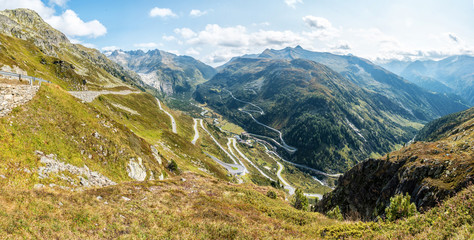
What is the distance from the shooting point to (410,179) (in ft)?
167

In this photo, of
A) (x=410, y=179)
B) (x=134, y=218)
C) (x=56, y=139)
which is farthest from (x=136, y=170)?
(x=410, y=179)

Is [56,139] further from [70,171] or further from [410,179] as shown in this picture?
[410,179]

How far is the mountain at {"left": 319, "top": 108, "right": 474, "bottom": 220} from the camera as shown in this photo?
126 feet

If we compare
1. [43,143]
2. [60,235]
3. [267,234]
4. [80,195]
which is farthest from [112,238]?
[43,143]

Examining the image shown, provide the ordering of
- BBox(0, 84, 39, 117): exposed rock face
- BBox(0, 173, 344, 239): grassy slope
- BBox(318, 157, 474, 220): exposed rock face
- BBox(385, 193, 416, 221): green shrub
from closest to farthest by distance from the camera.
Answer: BBox(0, 173, 344, 239): grassy slope, BBox(385, 193, 416, 221): green shrub, BBox(0, 84, 39, 117): exposed rock face, BBox(318, 157, 474, 220): exposed rock face

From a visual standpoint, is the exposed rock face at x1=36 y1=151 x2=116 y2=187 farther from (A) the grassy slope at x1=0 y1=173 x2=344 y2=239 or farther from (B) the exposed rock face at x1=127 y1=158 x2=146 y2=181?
(B) the exposed rock face at x1=127 y1=158 x2=146 y2=181

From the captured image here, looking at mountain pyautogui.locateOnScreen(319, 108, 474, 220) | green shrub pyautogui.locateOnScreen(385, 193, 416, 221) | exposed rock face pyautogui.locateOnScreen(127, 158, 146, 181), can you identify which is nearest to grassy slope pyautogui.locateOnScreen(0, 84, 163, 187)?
exposed rock face pyautogui.locateOnScreen(127, 158, 146, 181)

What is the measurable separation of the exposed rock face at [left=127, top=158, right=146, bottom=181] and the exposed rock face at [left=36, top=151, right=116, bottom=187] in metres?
9.00

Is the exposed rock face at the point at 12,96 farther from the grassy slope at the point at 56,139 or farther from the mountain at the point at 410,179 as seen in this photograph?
the mountain at the point at 410,179

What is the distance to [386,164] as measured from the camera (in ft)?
215

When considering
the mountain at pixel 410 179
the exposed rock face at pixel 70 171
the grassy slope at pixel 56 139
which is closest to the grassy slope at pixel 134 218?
the exposed rock face at pixel 70 171

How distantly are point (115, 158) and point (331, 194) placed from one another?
248 ft

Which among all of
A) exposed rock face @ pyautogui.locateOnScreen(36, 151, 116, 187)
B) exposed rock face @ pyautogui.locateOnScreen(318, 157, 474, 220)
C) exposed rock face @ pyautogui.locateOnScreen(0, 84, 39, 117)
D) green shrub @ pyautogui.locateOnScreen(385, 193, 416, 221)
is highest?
exposed rock face @ pyautogui.locateOnScreen(0, 84, 39, 117)

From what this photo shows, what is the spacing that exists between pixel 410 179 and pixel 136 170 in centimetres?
6599
